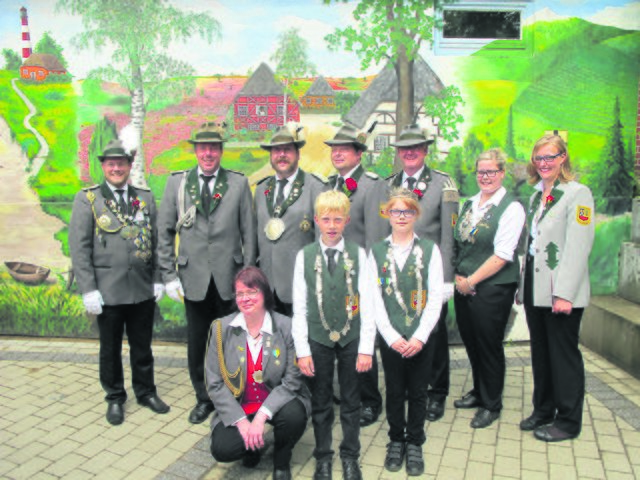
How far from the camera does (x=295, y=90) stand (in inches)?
221

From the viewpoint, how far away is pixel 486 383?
382cm

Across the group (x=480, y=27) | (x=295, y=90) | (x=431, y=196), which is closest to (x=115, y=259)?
(x=431, y=196)

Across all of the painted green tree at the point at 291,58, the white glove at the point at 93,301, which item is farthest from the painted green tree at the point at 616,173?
the white glove at the point at 93,301

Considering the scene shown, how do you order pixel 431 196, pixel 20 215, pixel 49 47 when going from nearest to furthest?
pixel 431 196 < pixel 49 47 < pixel 20 215

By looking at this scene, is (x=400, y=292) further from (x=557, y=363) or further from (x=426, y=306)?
(x=557, y=363)

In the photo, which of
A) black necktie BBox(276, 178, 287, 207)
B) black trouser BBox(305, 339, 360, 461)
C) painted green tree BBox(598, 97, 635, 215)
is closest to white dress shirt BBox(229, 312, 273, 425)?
black trouser BBox(305, 339, 360, 461)

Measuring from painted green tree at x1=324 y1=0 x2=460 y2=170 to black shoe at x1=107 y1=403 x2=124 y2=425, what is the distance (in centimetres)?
358

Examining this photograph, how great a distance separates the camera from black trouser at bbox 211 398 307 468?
302cm

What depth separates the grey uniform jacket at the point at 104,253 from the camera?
12.4ft

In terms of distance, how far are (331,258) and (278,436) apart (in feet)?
3.67

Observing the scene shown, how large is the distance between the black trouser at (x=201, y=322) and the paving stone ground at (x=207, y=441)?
1.04 feet

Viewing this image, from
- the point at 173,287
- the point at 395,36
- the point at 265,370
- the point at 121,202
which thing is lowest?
the point at 265,370

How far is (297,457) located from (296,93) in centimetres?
377

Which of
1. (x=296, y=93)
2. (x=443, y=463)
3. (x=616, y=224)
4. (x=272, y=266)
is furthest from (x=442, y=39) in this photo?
(x=443, y=463)
